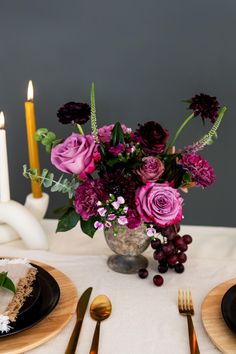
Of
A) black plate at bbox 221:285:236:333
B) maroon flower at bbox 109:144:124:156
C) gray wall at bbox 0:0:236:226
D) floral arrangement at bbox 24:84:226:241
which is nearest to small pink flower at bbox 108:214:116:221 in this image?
floral arrangement at bbox 24:84:226:241

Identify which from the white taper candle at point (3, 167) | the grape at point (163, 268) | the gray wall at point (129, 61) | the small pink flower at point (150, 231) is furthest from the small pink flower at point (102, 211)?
the gray wall at point (129, 61)

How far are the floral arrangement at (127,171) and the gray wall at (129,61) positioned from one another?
1.90ft

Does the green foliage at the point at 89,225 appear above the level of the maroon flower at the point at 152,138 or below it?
below

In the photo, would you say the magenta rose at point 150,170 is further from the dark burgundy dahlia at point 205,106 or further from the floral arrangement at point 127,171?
the dark burgundy dahlia at point 205,106

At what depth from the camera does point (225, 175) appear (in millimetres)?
1529

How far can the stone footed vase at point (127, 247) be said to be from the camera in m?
0.96

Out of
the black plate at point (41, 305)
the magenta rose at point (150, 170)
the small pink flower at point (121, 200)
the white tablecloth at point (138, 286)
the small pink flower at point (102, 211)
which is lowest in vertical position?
the white tablecloth at point (138, 286)

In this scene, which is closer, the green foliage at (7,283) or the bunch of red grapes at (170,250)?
the green foliage at (7,283)

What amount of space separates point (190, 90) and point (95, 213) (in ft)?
2.39

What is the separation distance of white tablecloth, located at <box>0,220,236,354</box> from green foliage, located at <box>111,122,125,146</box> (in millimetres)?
285

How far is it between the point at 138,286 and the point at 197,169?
263 millimetres

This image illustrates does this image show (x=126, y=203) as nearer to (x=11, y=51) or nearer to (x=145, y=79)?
(x=145, y=79)

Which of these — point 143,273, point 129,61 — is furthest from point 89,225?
point 129,61

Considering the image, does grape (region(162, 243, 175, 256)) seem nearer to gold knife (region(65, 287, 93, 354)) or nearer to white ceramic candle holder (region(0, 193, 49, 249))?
gold knife (region(65, 287, 93, 354))
